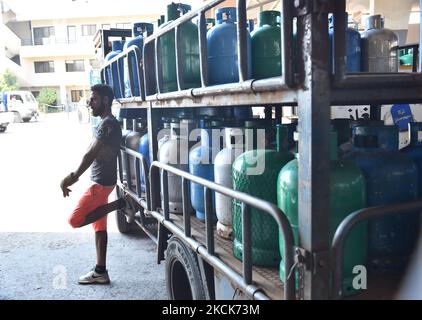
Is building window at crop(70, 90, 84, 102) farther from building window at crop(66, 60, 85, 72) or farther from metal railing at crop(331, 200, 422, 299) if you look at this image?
metal railing at crop(331, 200, 422, 299)

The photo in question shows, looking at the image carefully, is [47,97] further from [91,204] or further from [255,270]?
[255,270]

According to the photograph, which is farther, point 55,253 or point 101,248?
point 55,253

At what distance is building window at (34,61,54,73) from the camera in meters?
32.7

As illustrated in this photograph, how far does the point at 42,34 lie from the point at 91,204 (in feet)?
111

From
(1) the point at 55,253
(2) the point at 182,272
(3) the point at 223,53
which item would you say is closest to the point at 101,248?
(1) the point at 55,253

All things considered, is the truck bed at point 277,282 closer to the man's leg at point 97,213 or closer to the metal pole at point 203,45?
the metal pole at point 203,45

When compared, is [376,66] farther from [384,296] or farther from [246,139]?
[384,296]

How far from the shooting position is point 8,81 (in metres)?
28.9

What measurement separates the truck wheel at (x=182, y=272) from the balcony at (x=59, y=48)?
3069 cm

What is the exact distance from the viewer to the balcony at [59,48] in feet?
102

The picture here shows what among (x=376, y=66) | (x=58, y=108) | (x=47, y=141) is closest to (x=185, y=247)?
(x=376, y=66)

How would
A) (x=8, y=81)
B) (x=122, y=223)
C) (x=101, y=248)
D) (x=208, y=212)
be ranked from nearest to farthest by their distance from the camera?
(x=208, y=212), (x=101, y=248), (x=122, y=223), (x=8, y=81)

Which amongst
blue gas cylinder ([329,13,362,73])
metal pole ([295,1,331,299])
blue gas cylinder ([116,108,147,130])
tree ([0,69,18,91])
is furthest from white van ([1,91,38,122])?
metal pole ([295,1,331,299])

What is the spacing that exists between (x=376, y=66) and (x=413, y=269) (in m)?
0.83
